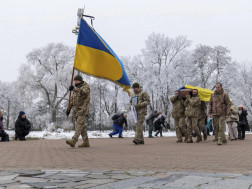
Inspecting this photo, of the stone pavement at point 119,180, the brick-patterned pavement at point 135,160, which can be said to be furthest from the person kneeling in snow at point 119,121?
the stone pavement at point 119,180

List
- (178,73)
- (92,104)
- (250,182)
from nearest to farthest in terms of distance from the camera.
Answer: (250,182)
(178,73)
(92,104)

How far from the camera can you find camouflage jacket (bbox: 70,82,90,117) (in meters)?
8.92

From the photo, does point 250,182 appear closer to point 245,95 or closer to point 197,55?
point 197,55

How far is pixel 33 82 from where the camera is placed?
39969 millimetres

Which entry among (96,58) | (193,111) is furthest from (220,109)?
(96,58)

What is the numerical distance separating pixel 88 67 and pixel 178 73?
27836mm

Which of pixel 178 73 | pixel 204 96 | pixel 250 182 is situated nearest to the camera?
pixel 250 182

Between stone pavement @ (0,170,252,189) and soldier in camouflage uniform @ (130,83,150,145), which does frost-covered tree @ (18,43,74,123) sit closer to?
soldier in camouflage uniform @ (130,83,150,145)

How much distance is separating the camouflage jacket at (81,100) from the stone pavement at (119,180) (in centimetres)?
456

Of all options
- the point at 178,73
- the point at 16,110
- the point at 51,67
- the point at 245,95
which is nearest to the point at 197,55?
the point at 178,73

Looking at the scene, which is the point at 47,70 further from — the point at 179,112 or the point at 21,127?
the point at 179,112

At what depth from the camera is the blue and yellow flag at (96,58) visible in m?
9.90

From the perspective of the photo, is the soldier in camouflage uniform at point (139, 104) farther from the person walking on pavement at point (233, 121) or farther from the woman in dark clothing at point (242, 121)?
the woman in dark clothing at point (242, 121)

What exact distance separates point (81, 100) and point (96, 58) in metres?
1.70
